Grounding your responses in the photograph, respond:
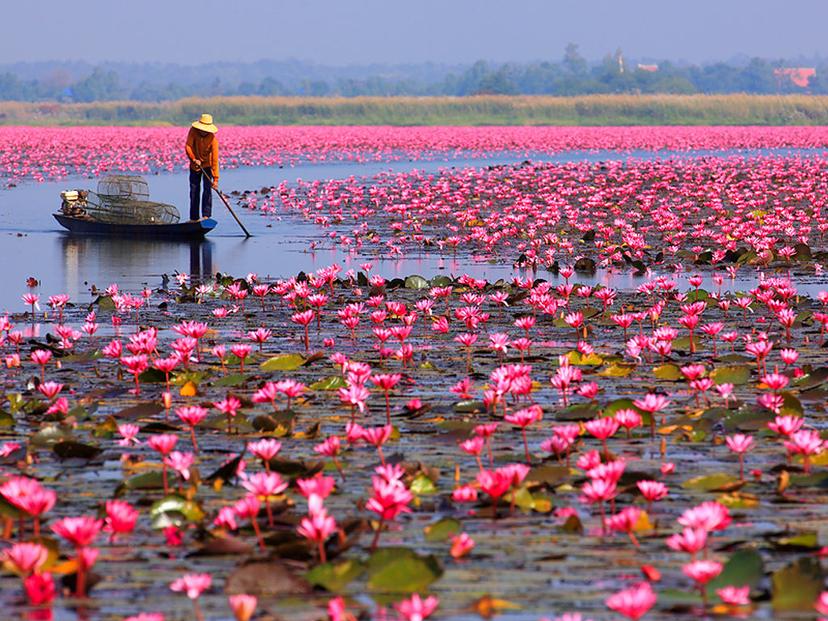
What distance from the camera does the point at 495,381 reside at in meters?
7.57

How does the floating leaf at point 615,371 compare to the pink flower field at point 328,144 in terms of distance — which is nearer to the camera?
Answer: the floating leaf at point 615,371

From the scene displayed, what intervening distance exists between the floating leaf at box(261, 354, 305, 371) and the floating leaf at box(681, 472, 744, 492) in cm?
378

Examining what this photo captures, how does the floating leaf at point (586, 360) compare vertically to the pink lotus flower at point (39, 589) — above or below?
below

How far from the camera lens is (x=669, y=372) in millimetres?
8875

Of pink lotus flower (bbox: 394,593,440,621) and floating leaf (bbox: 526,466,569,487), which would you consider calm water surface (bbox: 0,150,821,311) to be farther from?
pink lotus flower (bbox: 394,593,440,621)

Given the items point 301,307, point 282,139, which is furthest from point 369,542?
point 282,139

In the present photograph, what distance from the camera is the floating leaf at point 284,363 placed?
945cm

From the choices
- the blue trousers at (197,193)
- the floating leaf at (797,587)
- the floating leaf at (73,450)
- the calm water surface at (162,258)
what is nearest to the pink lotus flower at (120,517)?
the floating leaf at (73,450)

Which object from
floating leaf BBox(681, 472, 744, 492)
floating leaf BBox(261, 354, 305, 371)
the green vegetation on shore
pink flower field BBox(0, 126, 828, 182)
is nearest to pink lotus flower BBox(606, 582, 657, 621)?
floating leaf BBox(681, 472, 744, 492)

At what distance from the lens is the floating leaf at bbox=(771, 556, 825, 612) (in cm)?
458

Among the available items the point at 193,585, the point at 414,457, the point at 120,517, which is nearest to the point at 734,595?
the point at 193,585

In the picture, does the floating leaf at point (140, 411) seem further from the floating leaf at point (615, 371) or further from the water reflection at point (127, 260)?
the water reflection at point (127, 260)

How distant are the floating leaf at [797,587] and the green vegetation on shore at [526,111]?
8705cm

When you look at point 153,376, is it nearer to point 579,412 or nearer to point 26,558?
point 579,412
